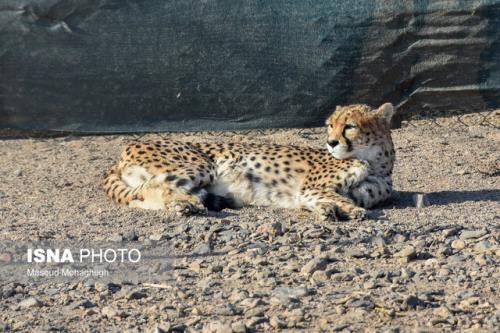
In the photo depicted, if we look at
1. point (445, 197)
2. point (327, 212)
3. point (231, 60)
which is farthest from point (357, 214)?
point (231, 60)

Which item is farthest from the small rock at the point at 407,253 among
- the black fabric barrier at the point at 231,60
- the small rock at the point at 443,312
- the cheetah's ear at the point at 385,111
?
the black fabric barrier at the point at 231,60

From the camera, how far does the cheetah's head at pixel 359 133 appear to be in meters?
7.20

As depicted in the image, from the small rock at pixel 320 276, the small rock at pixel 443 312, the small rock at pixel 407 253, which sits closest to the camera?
the small rock at pixel 443 312

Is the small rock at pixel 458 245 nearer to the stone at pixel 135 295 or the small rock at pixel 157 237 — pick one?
the small rock at pixel 157 237

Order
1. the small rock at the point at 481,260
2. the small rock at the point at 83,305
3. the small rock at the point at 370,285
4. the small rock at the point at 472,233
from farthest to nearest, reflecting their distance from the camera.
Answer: the small rock at the point at 472,233, the small rock at the point at 481,260, the small rock at the point at 370,285, the small rock at the point at 83,305

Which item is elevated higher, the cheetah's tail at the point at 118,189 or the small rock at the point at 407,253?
the small rock at the point at 407,253

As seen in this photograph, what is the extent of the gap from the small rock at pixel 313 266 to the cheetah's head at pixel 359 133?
1.81m

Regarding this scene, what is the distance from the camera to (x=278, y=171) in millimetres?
7371

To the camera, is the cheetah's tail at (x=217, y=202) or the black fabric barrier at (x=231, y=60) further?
the black fabric barrier at (x=231, y=60)

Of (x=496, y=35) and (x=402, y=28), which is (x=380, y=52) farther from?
(x=496, y=35)

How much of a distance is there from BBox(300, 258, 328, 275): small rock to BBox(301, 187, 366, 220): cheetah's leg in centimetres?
111

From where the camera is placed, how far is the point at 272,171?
290 inches

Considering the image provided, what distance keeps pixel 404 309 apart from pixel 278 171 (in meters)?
2.66

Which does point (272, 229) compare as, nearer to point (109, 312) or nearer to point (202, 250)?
point (202, 250)
